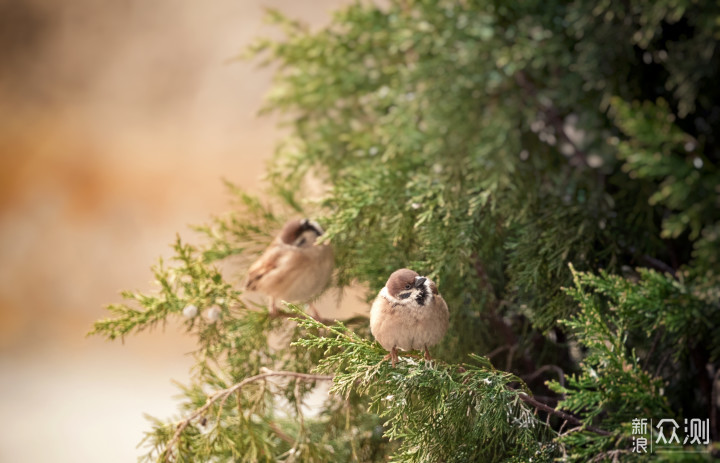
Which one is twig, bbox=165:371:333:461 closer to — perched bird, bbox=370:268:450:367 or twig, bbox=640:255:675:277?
perched bird, bbox=370:268:450:367

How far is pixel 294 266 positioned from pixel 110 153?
1960mm

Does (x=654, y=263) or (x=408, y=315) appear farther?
(x=654, y=263)

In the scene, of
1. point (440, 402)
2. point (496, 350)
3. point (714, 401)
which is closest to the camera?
point (440, 402)

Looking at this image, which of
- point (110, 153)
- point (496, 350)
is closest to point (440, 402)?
point (496, 350)

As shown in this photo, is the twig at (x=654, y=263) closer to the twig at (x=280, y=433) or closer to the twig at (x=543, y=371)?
the twig at (x=543, y=371)

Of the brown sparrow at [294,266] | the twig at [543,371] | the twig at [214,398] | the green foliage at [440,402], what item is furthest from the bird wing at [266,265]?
the twig at [543,371]

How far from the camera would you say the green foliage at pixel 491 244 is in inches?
29.6

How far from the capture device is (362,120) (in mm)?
1457

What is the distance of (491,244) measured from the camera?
3.38ft

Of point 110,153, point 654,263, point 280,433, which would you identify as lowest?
point 280,433

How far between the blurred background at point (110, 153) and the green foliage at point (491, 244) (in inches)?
55.8

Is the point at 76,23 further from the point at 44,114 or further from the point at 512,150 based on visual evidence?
the point at 512,150

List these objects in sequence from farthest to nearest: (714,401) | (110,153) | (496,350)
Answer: (110,153)
(496,350)
(714,401)

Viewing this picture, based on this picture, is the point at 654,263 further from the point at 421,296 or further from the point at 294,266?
the point at 294,266
